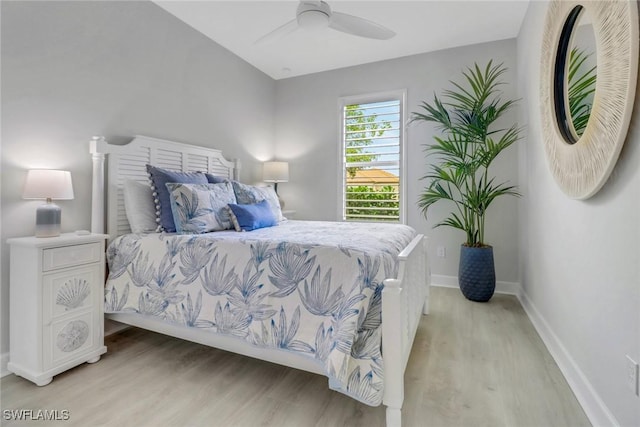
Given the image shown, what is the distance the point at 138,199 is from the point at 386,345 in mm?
2013

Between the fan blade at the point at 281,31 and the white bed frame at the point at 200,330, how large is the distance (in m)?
1.27

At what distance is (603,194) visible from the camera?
138 cm

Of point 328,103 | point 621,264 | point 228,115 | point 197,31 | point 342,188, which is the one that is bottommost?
point 621,264

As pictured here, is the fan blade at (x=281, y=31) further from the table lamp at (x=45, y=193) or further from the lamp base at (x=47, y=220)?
the lamp base at (x=47, y=220)

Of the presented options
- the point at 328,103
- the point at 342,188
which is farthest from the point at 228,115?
the point at 342,188

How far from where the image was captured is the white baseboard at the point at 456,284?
3297mm

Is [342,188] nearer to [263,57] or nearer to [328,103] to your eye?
[328,103]

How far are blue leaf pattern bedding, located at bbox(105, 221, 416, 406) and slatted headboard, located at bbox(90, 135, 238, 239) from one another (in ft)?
0.80

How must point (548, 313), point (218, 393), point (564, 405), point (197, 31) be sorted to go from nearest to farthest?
1. point (564, 405)
2. point (218, 393)
3. point (548, 313)
4. point (197, 31)

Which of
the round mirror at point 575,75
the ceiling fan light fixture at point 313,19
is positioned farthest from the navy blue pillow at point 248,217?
the round mirror at point 575,75

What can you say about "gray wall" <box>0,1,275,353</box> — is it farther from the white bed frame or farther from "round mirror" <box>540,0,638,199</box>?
"round mirror" <box>540,0,638,199</box>

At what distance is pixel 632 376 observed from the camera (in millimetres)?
1132

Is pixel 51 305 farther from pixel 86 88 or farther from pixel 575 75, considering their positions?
pixel 575 75
